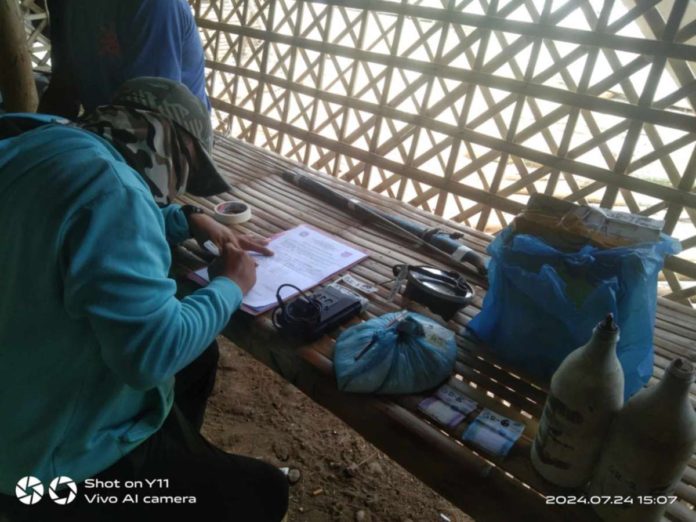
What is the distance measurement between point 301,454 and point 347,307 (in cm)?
107

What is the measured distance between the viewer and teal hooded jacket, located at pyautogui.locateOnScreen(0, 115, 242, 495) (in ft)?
2.50

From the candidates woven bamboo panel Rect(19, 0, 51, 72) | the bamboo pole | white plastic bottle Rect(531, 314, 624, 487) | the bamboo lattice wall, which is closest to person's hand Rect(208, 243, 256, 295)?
white plastic bottle Rect(531, 314, 624, 487)

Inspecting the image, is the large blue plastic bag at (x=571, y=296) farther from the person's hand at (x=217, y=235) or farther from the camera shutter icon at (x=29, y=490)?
the camera shutter icon at (x=29, y=490)

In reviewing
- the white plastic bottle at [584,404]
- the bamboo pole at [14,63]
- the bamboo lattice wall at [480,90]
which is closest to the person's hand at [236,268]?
the white plastic bottle at [584,404]

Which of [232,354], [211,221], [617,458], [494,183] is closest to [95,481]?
[211,221]

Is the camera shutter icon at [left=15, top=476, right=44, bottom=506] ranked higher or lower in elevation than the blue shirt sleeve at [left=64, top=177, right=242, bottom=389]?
lower

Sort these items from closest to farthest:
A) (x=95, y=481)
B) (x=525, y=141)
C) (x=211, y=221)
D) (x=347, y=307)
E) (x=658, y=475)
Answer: (x=658, y=475) → (x=95, y=481) → (x=347, y=307) → (x=211, y=221) → (x=525, y=141)

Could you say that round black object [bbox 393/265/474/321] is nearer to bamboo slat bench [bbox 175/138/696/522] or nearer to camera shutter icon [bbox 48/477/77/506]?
bamboo slat bench [bbox 175/138/696/522]

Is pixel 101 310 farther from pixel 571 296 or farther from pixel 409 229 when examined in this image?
pixel 409 229

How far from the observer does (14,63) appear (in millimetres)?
2498

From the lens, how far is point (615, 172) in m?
2.11

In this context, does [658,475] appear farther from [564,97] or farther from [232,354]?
[232,354]

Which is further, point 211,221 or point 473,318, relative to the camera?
point 211,221

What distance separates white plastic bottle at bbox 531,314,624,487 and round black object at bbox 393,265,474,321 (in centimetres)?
54
